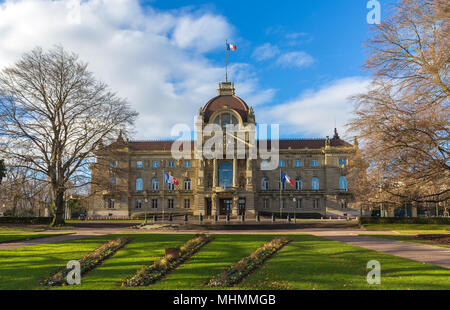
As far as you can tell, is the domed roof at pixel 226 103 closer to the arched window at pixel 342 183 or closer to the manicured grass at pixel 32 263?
the arched window at pixel 342 183

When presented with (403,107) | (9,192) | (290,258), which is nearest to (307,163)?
(403,107)

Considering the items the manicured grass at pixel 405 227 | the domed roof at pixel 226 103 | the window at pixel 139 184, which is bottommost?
the manicured grass at pixel 405 227

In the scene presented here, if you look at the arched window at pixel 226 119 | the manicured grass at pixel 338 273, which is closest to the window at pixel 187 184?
the arched window at pixel 226 119

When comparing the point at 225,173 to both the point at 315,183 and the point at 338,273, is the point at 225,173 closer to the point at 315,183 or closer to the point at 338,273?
the point at 315,183

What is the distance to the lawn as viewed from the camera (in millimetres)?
10766

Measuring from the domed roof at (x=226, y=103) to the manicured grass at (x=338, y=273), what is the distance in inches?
2092

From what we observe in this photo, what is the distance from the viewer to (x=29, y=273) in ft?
41.3

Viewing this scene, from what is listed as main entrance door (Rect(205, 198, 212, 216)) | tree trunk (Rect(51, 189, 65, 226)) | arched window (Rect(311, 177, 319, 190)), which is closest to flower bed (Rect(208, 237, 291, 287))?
tree trunk (Rect(51, 189, 65, 226))

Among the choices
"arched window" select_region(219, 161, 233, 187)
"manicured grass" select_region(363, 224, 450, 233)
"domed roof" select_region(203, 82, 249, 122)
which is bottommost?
"manicured grass" select_region(363, 224, 450, 233)

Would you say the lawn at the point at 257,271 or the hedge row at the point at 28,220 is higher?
the lawn at the point at 257,271

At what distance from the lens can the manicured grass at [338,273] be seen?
34.5 feet

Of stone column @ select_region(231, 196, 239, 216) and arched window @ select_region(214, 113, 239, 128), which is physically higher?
arched window @ select_region(214, 113, 239, 128)

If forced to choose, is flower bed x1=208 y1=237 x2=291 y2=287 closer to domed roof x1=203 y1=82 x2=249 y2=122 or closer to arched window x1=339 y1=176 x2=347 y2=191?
domed roof x1=203 y1=82 x2=249 y2=122

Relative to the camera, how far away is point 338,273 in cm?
1212
